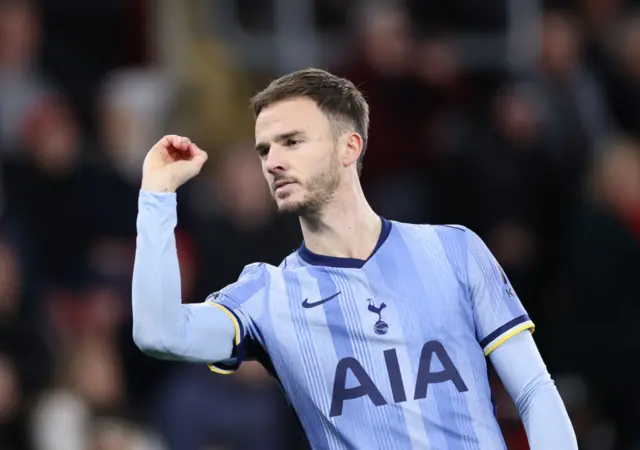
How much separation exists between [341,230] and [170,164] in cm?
68

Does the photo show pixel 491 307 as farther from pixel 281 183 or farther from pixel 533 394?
pixel 281 183

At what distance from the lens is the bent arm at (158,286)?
181 inches

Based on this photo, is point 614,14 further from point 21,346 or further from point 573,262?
point 21,346

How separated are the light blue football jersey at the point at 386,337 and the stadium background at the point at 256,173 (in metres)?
3.47

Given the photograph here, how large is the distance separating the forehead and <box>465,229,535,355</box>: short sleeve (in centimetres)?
68

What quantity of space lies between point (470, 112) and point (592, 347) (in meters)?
2.56

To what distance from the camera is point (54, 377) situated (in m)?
9.05

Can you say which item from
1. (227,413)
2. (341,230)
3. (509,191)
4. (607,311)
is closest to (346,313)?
(341,230)

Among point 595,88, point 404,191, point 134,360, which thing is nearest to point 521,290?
point 404,191

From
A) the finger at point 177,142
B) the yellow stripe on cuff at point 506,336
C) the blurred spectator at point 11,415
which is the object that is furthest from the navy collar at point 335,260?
the blurred spectator at point 11,415

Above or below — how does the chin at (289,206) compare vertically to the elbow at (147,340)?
above

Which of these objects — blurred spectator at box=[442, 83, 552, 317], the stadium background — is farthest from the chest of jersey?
blurred spectator at box=[442, 83, 552, 317]

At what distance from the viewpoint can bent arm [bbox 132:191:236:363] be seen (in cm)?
461

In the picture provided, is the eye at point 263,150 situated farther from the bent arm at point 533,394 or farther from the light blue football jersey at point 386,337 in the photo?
the bent arm at point 533,394
